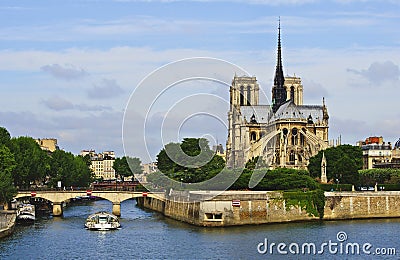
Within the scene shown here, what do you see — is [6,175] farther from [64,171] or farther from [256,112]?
[256,112]

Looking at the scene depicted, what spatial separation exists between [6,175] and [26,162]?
16.4m

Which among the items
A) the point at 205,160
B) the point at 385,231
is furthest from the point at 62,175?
the point at 385,231

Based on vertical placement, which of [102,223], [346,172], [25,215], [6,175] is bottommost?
[102,223]

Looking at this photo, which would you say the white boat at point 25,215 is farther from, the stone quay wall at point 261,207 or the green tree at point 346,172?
the green tree at point 346,172

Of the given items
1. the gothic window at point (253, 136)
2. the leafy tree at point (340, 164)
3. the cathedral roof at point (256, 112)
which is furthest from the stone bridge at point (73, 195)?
the cathedral roof at point (256, 112)

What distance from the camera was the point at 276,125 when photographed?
455 ft

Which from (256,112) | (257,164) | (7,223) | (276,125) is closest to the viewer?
(7,223)

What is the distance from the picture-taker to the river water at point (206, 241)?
5350cm

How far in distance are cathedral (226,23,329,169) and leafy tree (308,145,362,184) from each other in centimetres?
1468

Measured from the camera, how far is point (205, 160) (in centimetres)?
9812

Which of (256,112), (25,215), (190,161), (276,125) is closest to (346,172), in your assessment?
(190,161)

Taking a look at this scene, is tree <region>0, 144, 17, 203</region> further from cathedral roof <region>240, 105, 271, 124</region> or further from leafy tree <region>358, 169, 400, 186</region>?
cathedral roof <region>240, 105, 271, 124</region>

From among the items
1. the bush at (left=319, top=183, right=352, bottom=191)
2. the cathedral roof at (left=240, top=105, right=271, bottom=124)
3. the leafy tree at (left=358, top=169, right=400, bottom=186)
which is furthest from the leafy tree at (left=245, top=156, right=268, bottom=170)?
the cathedral roof at (left=240, top=105, right=271, bottom=124)

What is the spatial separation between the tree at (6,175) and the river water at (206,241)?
10.1ft
